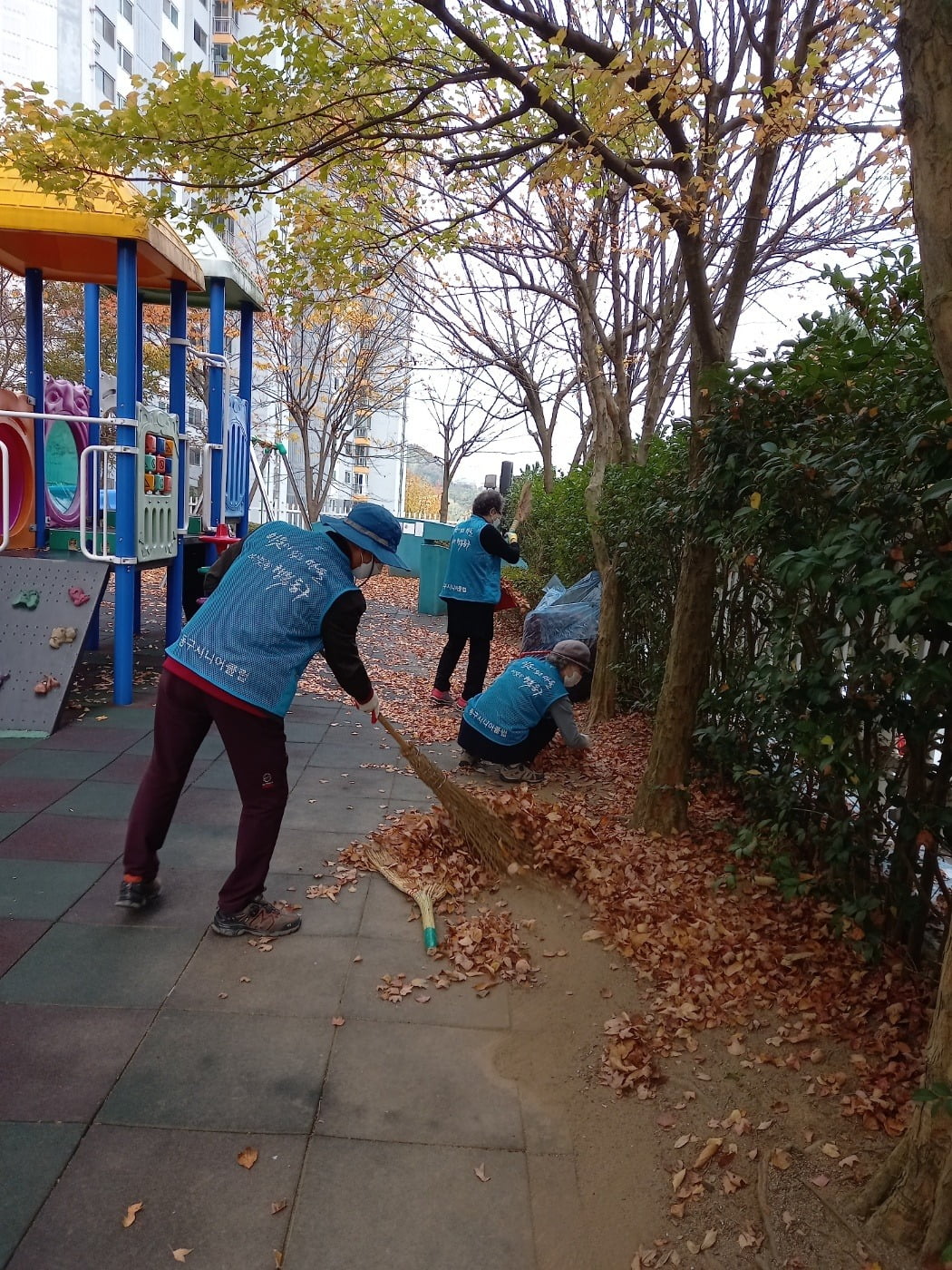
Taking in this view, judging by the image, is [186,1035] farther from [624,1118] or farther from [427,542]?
[427,542]

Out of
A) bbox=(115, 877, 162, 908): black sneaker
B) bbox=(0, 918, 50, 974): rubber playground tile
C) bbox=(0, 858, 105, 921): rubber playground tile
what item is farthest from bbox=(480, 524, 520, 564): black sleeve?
bbox=(0, 918, 50, 974): rubber playground tile

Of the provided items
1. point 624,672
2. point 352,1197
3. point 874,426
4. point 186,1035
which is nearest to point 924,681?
point 874,426

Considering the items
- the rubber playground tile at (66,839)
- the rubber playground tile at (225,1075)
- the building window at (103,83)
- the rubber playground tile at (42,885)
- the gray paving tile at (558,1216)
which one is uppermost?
the building window at (103,83)

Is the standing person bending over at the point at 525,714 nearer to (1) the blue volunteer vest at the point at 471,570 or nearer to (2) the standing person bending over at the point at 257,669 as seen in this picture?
(1) the blue volunteer vest at the point at 471,570

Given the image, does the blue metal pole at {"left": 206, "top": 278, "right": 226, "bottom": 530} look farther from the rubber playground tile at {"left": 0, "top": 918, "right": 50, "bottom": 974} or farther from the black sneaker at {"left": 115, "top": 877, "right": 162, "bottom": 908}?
the rubber playground tile at {"left": 0, "top": 918, "right": 50, "bottom": 974}

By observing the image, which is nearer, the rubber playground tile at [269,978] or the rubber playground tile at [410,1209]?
the rubber playground tile at [410,1209]

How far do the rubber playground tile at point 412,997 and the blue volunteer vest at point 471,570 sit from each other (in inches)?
146

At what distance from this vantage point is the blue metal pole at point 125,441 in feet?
20.6

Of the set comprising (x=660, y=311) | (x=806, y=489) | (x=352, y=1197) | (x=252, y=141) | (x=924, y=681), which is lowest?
(x=352, y=1197)

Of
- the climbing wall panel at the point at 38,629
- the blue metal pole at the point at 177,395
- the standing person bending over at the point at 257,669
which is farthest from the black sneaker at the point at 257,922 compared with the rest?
the blue metal pole at the point at 177,395

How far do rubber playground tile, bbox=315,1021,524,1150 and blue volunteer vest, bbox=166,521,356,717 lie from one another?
116 centimetres

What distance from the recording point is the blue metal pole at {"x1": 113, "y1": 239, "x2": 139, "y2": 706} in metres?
6.29

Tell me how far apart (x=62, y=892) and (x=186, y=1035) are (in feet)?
3.76

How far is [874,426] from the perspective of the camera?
108 inches
